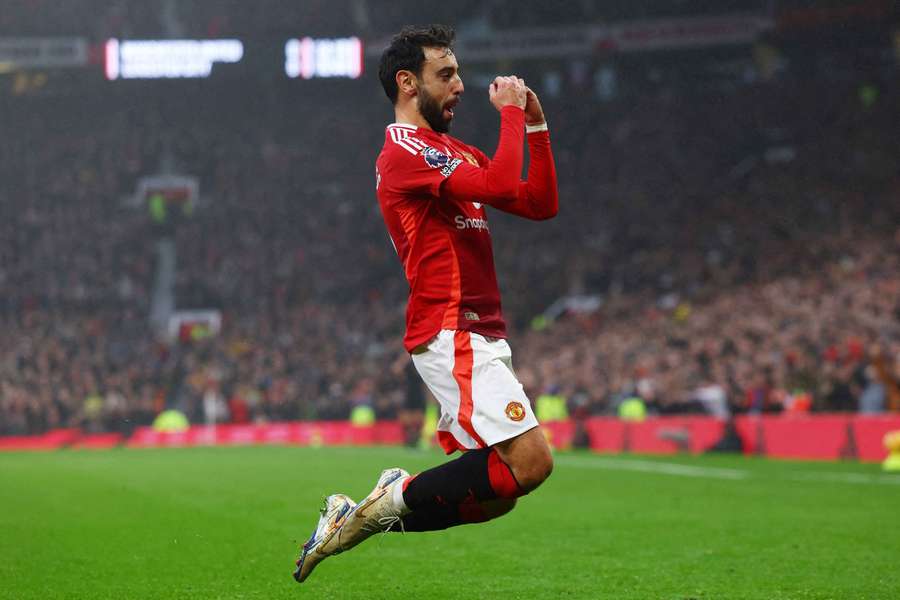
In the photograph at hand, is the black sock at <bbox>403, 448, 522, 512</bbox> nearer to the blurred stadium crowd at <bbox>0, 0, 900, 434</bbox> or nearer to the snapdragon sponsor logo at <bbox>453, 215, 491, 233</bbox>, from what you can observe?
the snapdragon sponsor logo at <bbox>453, 215, 491, 233</bbox>

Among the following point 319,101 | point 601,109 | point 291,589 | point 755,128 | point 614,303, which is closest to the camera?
point 291,589

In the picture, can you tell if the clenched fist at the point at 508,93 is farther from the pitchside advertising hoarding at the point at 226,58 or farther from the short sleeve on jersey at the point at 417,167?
the pitchside advertising hoarding at the point at 226,58

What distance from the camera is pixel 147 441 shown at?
3191 cm

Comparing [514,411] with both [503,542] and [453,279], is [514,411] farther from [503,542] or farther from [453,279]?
[503,542]

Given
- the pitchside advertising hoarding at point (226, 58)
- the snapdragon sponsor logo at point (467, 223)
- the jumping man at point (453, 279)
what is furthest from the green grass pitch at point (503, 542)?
the pitchside advertising hoarding at point (226, 58)

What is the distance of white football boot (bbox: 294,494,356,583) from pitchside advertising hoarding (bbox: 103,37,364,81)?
34153 mm

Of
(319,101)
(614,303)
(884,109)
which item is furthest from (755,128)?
(319,101)

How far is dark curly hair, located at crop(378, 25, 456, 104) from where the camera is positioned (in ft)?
16.9

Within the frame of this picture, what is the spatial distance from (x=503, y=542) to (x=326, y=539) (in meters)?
2.94

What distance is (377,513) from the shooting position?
5262 mm

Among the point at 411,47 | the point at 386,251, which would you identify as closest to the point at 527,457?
the point at 411,47

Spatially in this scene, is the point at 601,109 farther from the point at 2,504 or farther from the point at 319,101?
the point at 2,504

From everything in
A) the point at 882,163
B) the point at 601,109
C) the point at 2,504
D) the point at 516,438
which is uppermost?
the point at 601,109

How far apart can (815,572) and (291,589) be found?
286cm
